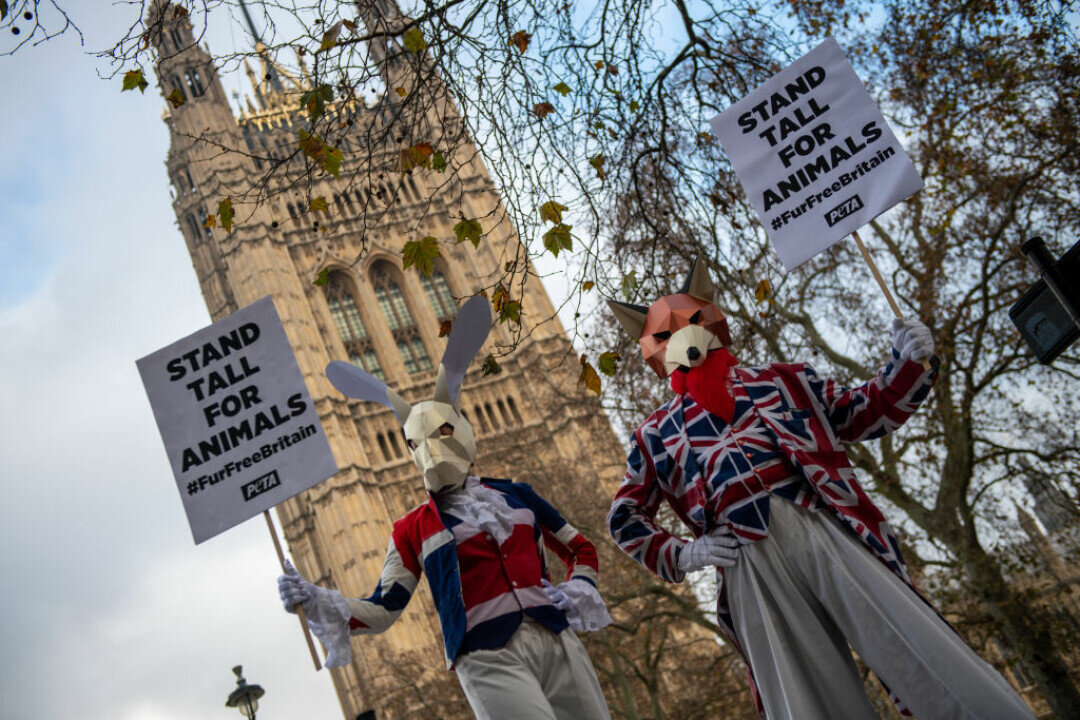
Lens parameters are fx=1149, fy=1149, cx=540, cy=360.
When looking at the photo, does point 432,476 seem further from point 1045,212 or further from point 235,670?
point 1045,212

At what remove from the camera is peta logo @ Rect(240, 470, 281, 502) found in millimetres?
5191

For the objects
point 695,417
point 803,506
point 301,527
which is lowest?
point 803,506

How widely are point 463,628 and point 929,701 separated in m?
1.79

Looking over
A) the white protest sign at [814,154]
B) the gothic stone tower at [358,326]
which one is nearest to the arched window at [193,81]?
the white protest sign at [814,154]

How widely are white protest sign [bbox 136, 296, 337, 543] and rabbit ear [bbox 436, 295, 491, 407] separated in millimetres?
642

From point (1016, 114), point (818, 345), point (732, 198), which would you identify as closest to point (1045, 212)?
point (1016, 114)

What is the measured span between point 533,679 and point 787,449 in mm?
1362

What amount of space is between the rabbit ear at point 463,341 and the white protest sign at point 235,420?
642 mm

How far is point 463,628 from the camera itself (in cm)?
465

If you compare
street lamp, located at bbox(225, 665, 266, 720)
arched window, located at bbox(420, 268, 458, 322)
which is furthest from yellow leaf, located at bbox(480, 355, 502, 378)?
arched window, located at bbox(420, 268, 458, 322)

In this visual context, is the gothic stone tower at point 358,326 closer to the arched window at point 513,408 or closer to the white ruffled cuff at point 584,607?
the arched window at point 513,408

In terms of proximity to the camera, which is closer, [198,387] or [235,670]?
[198,387]

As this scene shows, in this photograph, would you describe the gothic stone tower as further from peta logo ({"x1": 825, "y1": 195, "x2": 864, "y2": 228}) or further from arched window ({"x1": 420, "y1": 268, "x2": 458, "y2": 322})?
peta logo ({"x1": 825, "y1": 195, "x2": 864, "y2": 228})

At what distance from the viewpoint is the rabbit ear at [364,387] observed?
533cm
